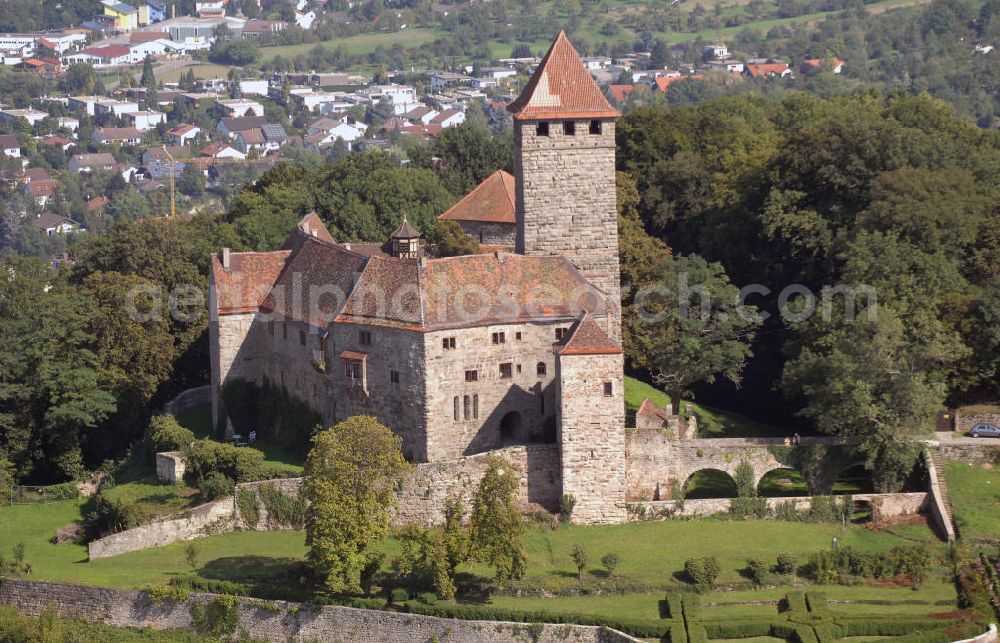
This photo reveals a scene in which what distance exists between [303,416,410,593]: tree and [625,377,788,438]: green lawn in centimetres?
1933

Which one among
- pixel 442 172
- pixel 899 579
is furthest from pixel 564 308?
pixel 442 172

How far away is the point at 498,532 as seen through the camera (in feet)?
202

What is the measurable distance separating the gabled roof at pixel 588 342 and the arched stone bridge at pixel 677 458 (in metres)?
4.19

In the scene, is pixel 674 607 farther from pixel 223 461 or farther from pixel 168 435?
pixel 168 435

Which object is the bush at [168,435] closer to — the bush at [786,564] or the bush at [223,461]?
the bush at [223,461]

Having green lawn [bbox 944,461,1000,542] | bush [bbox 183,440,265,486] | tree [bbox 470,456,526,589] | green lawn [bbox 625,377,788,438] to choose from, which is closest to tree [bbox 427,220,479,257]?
green lawn [bbox 625,377,788,438]

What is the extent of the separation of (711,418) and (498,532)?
23.2 m

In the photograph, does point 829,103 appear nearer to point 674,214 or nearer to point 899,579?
point 674,214

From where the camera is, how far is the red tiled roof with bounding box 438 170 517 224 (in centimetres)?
9300

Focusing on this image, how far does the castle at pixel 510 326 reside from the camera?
67.3 meters

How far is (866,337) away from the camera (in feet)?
229

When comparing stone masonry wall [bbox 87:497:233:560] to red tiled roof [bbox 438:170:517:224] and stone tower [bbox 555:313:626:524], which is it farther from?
red tiled roof [bbox 438:170:517:224]


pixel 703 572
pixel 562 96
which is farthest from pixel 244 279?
pixel 703 572

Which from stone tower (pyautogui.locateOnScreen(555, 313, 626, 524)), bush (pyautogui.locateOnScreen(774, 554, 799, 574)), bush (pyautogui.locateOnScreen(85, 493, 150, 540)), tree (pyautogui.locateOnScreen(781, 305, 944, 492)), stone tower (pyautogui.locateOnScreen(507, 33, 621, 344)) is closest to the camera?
bush (pyautogui.locateOnScreen(774, 554, 799, 574))
